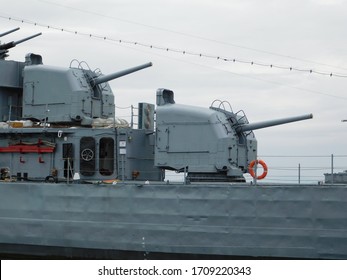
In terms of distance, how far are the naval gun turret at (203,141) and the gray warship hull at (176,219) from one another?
993 mm

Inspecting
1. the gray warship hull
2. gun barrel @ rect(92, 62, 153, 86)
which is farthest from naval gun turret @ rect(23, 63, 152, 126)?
the gray warship hull

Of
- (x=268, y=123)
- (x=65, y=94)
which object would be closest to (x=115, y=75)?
(x=65, y=94)

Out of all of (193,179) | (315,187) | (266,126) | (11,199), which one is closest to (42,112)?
(11,199)

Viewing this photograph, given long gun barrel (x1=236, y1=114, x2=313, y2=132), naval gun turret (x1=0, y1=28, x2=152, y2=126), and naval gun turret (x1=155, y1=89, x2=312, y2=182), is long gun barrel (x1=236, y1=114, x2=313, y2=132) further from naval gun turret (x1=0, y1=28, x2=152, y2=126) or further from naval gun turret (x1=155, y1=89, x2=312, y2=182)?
naval gun turret (x1=0, y1=28, x2=152, y2=126)

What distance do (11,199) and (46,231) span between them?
1488 mm

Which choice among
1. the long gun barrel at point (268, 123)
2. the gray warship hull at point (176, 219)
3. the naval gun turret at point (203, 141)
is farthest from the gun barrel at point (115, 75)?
the gray warship hull at point (176, 219)

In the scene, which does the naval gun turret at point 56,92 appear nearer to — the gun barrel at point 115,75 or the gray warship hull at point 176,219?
the gun barrel at point 115,75

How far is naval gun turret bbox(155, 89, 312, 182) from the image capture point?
61.0ft

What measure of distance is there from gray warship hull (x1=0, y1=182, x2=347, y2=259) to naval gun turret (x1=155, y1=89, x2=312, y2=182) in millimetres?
993

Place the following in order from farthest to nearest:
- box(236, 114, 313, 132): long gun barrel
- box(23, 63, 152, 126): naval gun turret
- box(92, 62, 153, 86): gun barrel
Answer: box(92, 62, 153, 86): gun barrel < box(23, 63, 152, 126): naval gun turret < box(236, 114, 313, 132): long gun barrel

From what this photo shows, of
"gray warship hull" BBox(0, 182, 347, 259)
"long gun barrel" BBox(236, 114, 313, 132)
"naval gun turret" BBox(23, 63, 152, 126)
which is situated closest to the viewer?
"gray warship hull" BBox(0, 182, 347, 259)

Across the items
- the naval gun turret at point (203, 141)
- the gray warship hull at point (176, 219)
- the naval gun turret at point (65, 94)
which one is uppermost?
the naval gun turret at point (65, 94)

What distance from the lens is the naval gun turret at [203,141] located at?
18.6 m

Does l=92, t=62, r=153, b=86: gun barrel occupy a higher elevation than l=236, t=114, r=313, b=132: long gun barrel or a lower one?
higher
